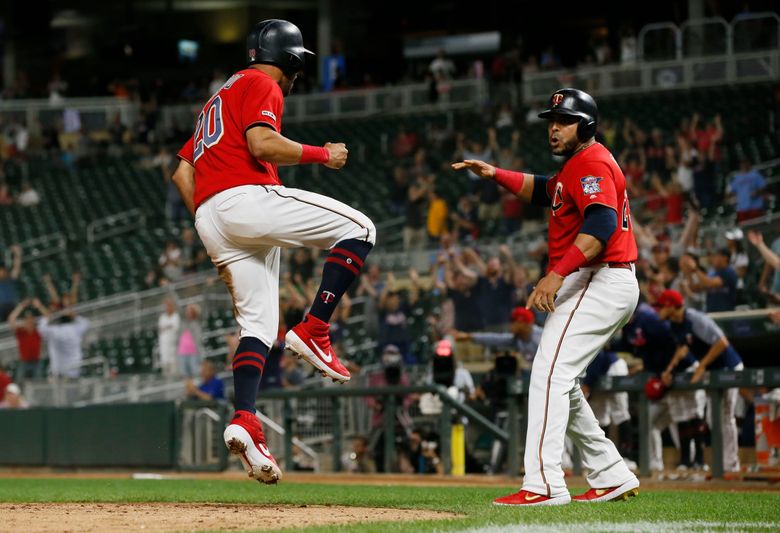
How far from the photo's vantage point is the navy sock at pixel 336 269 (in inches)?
254

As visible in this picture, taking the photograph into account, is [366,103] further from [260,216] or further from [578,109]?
[260,216]

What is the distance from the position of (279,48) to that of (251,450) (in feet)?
6.85

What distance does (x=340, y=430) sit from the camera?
1345cm

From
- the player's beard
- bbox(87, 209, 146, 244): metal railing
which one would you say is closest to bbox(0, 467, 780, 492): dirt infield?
the player's beard

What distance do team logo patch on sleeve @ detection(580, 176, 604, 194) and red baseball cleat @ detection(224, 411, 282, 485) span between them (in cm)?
207

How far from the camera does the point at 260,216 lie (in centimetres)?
622

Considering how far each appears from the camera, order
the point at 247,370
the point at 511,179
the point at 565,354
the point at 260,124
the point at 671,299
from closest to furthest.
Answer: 1. the point at 260,124
2. the point at 565,354
3. the point at 247,370
4. the point at 511,179
5. the point at 671,299

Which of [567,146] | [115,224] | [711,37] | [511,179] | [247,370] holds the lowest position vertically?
[247,370]

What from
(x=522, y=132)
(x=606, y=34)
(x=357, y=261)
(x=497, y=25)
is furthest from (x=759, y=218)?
(x=497, y=25)

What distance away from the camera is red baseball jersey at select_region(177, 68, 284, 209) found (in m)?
6.26

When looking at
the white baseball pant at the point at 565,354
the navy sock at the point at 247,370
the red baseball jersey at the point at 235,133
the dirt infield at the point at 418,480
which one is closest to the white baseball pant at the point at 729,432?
the dirt infield at the point at 418,480

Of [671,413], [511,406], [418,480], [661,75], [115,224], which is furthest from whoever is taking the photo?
[115,224]

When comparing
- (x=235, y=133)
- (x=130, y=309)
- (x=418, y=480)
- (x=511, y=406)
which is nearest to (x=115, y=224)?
(x=130, y=309)

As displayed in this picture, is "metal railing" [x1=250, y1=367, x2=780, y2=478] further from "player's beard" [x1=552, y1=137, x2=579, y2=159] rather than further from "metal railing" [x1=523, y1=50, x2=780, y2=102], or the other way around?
"metal railing" [x1=523, y1=50, x2=780, y2=102]
